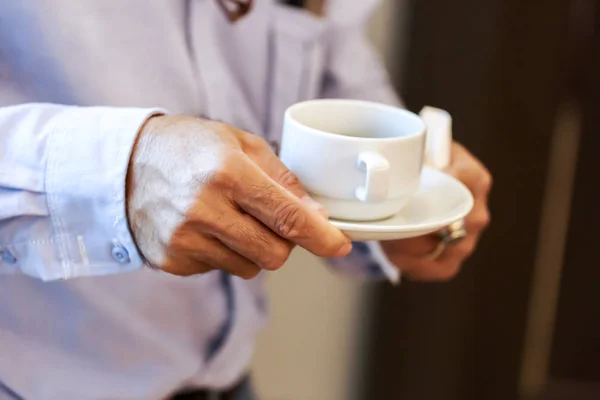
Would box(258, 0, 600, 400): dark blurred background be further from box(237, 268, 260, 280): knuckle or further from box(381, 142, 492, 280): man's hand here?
box(237, 268, 260, 280): knuckle

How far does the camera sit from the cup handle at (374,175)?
44 cm

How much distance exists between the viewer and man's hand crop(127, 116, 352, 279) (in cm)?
42

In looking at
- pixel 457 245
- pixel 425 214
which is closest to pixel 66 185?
pixel 425 214

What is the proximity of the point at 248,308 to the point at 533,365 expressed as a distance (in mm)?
701

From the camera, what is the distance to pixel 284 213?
0.42m

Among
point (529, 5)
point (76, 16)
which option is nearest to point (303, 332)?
point (529, 5)

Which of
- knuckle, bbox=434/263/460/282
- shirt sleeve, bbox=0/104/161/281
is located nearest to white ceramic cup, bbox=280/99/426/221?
shirt sleeve, bbox=0/104/161/281

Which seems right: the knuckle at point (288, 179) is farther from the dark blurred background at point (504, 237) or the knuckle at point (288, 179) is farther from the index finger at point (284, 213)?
the dark blurred background at point (504, 237)

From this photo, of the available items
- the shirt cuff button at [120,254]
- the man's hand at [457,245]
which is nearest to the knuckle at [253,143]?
the shirt cuff button at [120,254]

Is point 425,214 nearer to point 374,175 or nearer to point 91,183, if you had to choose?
point 374,175

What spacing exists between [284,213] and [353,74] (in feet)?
1.29

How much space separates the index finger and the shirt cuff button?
9 centimetres

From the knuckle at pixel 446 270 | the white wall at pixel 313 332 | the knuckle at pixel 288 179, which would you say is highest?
the knuckle at pixel 288 179

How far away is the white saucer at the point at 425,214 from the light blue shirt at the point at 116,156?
5.8 inches
